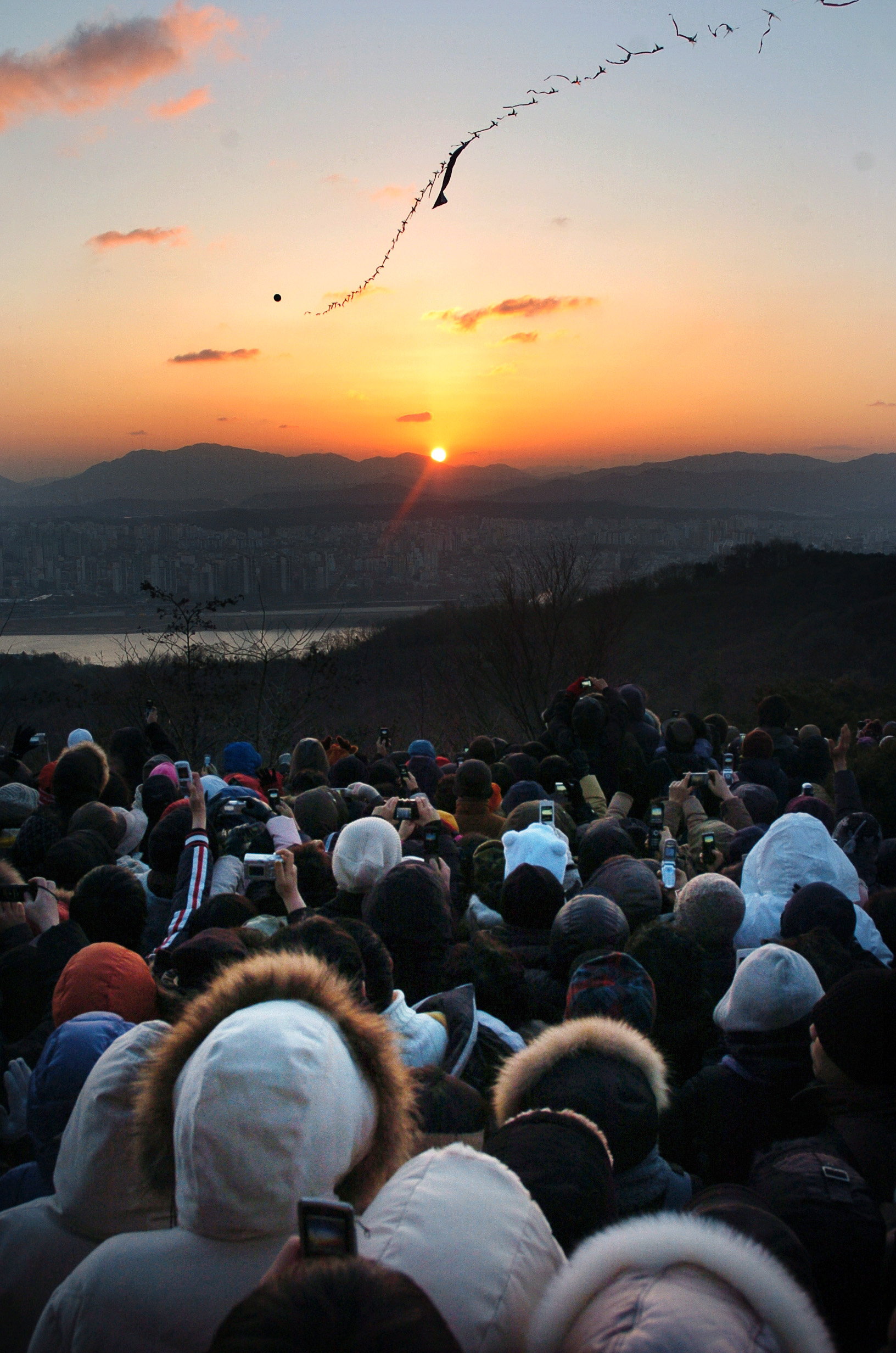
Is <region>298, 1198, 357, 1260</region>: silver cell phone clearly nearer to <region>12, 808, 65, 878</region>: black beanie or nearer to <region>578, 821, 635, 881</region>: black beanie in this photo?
<region>578, 821, 635, 881</region>: black beanie

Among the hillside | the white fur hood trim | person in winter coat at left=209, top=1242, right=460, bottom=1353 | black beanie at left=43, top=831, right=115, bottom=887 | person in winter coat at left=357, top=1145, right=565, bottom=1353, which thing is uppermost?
person in winter coat at left=209, top=1242, right=460, bottom=1353

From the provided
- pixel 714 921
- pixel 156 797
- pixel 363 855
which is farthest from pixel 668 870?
pixel 156 797

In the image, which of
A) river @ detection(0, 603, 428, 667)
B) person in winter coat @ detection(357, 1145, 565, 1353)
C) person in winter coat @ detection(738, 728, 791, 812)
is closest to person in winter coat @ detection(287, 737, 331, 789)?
person in winter coat @ detection(738, 728, 791, 812)

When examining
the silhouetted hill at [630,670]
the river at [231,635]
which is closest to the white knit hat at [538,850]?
the silhouetted hill at [630,670]

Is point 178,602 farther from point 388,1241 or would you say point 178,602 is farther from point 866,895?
point 388,1241

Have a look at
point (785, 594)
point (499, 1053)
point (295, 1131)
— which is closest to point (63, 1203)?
point (295, 1131)

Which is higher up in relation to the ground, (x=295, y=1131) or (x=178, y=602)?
(x=178, y=602)
